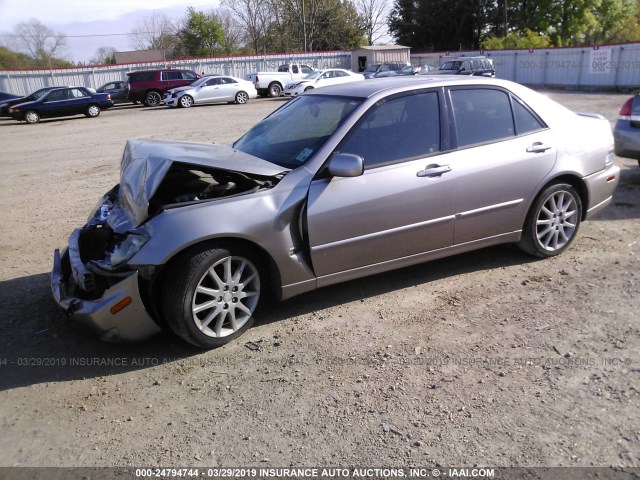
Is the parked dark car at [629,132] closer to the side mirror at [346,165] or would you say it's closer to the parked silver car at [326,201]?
the parked silver car at [326,201]

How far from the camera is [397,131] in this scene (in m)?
4.27

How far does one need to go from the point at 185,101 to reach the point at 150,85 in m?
3.88

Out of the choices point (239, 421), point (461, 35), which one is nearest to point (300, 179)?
point (239, 421)

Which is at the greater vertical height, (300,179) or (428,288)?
(300,179)

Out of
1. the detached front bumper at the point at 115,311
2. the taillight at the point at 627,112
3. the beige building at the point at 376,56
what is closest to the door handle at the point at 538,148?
the detached front bumper at the point at 115,311

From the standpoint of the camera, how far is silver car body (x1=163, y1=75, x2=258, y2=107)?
2605 centimetres

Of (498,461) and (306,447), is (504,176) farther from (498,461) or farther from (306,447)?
(306,447)

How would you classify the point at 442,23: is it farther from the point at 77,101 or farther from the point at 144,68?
the point at 77,101

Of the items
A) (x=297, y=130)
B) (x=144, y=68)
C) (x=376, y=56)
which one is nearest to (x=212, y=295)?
(x=297, y=130)

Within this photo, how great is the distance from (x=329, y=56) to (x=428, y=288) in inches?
1647

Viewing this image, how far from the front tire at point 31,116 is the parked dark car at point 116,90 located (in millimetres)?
6851

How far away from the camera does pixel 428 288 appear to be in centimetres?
459

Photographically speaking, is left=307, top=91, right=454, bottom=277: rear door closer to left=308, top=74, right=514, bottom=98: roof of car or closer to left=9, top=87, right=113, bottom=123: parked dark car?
left=308, top=74, right=514, bottom=98: roof of car

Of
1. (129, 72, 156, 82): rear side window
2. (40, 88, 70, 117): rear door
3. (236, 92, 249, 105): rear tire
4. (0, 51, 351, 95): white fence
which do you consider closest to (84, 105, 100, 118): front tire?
(40, 88, 70, 117): rear door
